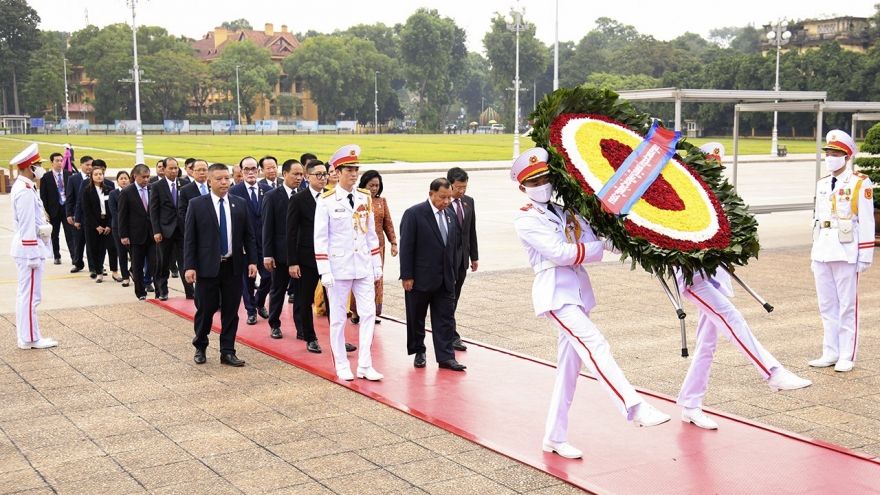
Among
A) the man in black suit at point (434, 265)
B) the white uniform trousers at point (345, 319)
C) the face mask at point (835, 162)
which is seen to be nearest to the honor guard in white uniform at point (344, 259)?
the white uniform trousers at point (345, 319)

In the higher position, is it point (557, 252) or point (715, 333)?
point (557, 252)

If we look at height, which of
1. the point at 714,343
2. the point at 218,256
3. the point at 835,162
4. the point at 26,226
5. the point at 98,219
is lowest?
the point at 714,343

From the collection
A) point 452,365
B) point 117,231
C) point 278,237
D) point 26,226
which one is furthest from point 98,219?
point 452,365

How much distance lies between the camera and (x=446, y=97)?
129 meters

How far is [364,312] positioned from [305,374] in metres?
0.79

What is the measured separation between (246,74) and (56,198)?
91.9 metres

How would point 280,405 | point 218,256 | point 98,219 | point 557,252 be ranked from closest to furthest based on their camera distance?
point 557,252 → point 280,405 → point 218,256 → point 98,219

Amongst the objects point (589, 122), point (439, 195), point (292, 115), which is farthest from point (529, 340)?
point (292, 115)

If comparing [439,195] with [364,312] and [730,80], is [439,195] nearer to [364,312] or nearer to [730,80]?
[364,312]

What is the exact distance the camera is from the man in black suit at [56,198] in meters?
15.2

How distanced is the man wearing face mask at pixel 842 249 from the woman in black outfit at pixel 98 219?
957cm

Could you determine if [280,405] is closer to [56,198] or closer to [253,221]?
[253,221]

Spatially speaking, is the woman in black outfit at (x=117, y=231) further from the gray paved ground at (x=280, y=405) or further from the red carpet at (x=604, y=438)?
the red carpet at (x=604, y=438)

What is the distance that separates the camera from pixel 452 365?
26.9 ft
